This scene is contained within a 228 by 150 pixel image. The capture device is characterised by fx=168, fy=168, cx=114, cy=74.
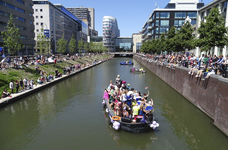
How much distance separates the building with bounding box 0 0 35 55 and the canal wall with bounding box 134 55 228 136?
43872 millimetres

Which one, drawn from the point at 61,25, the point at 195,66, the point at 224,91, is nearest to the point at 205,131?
the point at 224,91

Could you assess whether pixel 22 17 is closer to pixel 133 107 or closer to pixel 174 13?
pixel 133 107

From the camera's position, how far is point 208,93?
565 inches

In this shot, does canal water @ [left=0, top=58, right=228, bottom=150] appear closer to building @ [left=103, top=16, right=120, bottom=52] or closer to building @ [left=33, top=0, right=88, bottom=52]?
building @ [left=33, top=0, right=88, bottom=52]

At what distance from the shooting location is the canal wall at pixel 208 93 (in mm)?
11523

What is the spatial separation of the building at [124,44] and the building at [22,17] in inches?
5384

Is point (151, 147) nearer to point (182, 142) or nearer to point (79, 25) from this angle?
point (182, 142)

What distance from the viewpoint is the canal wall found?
11.5 meters

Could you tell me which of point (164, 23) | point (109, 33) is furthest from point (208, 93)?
point (109, 33)

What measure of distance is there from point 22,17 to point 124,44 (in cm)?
14719

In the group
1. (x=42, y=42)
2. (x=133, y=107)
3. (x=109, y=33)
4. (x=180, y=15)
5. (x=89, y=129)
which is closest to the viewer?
(x=133, y=107)

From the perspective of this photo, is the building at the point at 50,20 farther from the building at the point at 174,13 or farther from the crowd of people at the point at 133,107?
the crowd of people at the point at 133,107

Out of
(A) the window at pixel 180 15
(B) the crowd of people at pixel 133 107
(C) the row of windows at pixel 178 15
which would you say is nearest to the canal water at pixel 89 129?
(B) the crowd of people at pixel 133 107

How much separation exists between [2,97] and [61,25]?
83.0 m
